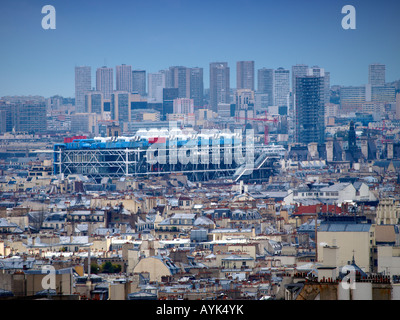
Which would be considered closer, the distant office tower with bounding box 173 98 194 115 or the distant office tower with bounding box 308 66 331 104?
the distant office tower with bounding box 308 66 331 104

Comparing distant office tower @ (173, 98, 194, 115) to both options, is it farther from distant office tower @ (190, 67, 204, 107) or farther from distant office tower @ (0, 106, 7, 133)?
distant office tower @ (0, 106, 7, 133)

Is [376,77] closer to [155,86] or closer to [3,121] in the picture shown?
[3,121]

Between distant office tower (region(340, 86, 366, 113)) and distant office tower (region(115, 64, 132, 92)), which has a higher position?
distant office tower (region(115, 64, 132, 92))

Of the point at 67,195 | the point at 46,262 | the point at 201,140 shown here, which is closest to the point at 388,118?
the point at 201,140

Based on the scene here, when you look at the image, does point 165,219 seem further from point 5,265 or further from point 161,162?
point 161,162

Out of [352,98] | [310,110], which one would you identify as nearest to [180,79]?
[352,98]

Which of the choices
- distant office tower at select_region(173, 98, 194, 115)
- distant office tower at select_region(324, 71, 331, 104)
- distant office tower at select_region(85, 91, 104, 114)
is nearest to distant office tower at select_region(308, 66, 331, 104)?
distant office tower at select_region(324, 71, 331, 104)
